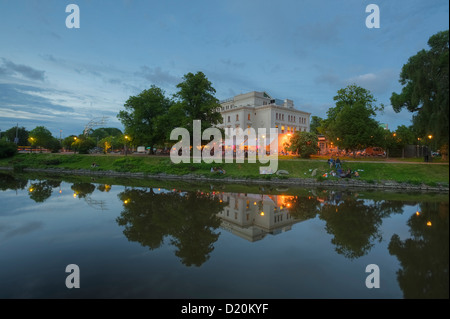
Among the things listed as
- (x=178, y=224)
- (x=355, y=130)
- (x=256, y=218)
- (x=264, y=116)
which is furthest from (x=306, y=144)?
(x=178, y=224)

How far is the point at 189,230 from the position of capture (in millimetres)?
9023

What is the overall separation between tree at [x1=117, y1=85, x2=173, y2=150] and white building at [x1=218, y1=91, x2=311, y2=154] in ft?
59.5

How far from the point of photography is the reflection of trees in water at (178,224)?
7418 millimetres

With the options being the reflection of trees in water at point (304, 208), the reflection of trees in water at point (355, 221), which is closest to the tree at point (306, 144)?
the reflection of trees in water at point (304, 208)

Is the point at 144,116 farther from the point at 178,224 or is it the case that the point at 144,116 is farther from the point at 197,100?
the point at 178,224

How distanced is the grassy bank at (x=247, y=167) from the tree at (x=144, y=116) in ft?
18.5

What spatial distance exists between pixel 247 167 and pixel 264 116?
93.3 feet

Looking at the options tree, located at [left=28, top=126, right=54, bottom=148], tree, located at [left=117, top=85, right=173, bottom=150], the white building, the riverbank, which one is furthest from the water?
tree, located at [left=28, top=126, right=54, bottom=148]

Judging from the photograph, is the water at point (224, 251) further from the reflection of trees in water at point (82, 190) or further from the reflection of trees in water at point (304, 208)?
the reflection of trees in water at point (82, 190)

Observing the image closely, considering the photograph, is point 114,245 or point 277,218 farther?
point 277,218

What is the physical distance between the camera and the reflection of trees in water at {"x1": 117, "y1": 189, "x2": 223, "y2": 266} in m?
7.42
